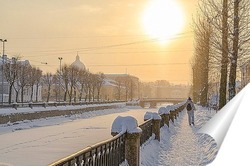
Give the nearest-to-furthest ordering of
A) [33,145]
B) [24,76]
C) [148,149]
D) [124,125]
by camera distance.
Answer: [124,125], [148,149], [33,145], [24,76]

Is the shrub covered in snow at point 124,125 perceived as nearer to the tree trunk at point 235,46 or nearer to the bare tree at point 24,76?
the tree trunk at point 235,46

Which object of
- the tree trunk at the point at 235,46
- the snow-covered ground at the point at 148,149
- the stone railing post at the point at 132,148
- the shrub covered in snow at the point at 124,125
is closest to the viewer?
the shrub covered in snow at the point at 124,125

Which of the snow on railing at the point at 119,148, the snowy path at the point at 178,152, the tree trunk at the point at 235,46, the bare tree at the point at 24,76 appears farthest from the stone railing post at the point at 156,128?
the bare tree at the point at 24,76

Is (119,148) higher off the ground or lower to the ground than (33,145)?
higher

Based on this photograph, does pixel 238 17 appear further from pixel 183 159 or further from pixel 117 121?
pixel 117 121

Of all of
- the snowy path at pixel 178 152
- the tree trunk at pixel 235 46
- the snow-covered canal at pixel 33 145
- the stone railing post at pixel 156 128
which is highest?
the tree trunk at pixel 235 46

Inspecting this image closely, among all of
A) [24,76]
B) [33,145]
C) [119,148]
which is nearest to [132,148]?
[119,148]

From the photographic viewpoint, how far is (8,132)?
3362 centimetres

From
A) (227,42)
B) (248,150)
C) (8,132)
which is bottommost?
(8,132)

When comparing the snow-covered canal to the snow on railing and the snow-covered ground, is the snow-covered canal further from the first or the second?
the snow on railing

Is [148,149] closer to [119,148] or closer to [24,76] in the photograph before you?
[119,148]

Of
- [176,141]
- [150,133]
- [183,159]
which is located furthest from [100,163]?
[176,141]

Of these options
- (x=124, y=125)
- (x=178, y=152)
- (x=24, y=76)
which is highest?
(x=24, y=76)

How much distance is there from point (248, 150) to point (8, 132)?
3071 centimetres
